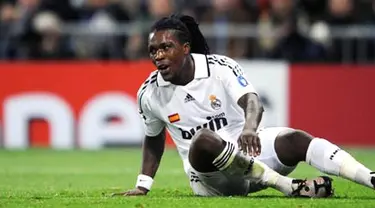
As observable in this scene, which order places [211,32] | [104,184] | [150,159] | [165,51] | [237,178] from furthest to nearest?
[211,32], [104,184], [150,159], [237,178], [165,51]

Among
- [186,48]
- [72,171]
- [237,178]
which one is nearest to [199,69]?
[186,48]

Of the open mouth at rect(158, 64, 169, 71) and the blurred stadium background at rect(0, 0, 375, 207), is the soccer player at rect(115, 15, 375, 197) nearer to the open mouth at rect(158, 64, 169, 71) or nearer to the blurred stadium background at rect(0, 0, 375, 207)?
the open mouth at rect(158, 64, 169, 71)

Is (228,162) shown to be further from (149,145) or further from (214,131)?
(149,145)

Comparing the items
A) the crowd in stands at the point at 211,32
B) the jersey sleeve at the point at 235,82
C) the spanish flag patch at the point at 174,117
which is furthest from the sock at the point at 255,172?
the crowd in stands at the point at 211,32

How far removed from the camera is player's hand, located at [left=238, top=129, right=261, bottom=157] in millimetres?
8188

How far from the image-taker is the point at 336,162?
28.7 ft

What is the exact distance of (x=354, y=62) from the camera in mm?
19453

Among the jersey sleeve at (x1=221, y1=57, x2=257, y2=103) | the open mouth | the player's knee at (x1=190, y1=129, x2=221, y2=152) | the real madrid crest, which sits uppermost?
the open mouth

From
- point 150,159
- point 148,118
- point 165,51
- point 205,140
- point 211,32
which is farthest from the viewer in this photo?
point 211,32

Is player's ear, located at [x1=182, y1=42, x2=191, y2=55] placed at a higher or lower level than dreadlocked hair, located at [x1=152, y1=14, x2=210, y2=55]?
lower

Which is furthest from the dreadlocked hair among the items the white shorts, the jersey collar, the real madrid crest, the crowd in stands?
the crowd in stands

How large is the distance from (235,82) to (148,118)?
0.86m

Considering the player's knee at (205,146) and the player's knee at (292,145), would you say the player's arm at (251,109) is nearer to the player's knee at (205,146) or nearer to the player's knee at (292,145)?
the player's knee at (205,146)

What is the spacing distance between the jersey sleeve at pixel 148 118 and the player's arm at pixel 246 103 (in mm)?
699
